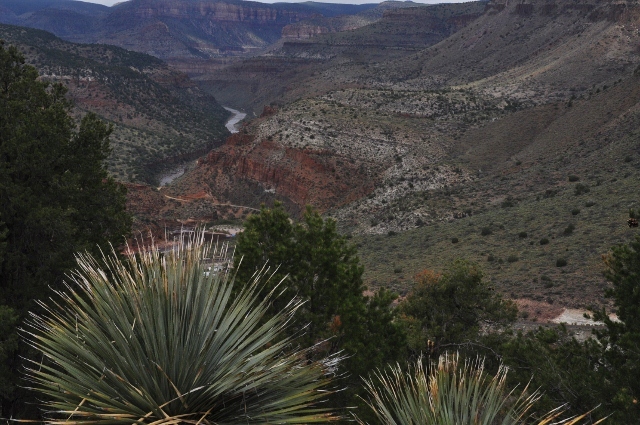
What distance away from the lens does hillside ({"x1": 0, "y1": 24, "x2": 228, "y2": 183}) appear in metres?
79.6

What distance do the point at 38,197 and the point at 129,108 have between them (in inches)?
3752

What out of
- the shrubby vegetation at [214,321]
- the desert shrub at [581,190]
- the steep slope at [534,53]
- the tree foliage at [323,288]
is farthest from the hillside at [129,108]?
the tree foliage at [323,288]

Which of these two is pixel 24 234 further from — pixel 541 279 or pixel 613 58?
pixel 613 58

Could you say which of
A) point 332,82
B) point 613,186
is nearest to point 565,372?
point 613,186

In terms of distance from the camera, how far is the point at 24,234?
9820mm

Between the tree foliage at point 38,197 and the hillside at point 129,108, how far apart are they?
5635cm

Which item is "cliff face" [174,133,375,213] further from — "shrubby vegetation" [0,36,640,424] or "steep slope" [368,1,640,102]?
"shrubby vegetation" [0,36,640,424]

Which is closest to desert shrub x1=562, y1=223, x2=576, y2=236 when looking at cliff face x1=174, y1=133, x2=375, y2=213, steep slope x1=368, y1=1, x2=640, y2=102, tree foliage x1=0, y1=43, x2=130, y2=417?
tree foliage x1=0, y1=43, x2=130, y2=417

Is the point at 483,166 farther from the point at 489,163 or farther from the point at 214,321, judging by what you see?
the point at 214,321

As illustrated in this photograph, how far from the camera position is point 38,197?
33.5 feet

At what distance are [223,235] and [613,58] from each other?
2124 inches

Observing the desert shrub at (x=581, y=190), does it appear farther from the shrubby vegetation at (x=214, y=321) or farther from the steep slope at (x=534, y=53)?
the steep slope at (x=534, y=53)

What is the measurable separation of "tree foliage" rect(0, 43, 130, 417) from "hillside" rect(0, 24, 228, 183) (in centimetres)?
5635

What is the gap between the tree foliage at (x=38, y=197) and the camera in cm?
946
